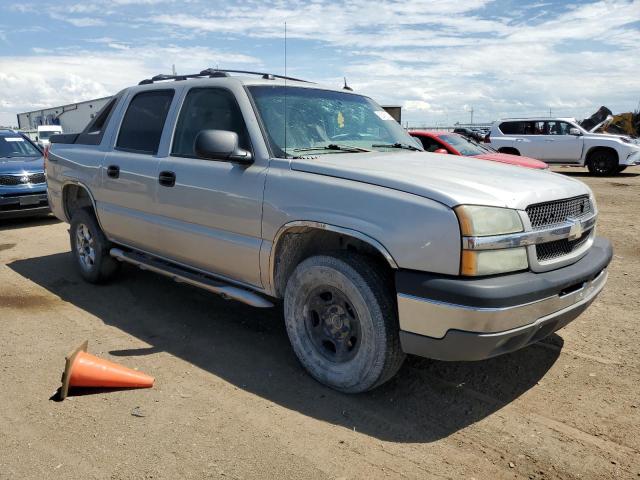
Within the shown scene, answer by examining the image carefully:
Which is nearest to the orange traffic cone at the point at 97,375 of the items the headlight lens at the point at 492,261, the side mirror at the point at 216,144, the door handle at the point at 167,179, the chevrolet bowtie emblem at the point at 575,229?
the door handle at the point at 167,179

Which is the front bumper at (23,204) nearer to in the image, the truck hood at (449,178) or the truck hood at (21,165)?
the truck hood at (21,165)

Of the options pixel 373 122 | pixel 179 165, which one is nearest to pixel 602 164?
pixel 373 122

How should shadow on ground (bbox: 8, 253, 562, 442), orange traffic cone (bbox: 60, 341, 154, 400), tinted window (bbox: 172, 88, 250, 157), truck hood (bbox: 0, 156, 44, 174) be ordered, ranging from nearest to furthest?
shadow on ground (bbox: 8, 253, 562, 442)
orange traffic cone (bbox: 60, 341, 154, 400)
tinted window (bbox: 172, 88, 250, 157)
truck hood (bbox: 0, 156, 44, 174)

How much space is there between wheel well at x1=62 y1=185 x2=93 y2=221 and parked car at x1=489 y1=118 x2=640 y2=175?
15.0 meters

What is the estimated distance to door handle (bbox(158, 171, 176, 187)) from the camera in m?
4.27

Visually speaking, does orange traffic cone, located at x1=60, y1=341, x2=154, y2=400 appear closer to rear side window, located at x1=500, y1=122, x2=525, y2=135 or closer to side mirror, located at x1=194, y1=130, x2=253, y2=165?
side mirror, located at x1=194, y1=130, x2=253, y2=165

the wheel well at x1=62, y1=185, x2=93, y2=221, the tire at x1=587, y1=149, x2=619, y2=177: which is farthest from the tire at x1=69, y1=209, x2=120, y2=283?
the tire at x1=587, y1=149, x2=619, y2=177

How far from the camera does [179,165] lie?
4.26m

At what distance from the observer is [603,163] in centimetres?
1714

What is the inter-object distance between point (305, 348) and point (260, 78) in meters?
2.16

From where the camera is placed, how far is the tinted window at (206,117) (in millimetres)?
3945

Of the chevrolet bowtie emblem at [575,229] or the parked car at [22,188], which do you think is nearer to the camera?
the chevrolet bowtie emblem at [575,229]

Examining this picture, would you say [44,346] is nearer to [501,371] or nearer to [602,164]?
[501,371]

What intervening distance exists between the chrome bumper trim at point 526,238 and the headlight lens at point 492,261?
0.09ft
